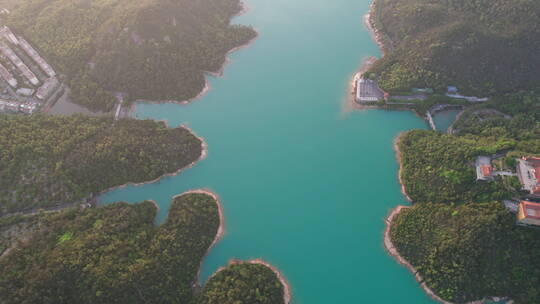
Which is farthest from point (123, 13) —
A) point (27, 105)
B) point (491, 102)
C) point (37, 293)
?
point (491, 102)

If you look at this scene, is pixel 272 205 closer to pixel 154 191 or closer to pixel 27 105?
pixel 154 191

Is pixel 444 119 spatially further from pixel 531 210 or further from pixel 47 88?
pixel 47 88

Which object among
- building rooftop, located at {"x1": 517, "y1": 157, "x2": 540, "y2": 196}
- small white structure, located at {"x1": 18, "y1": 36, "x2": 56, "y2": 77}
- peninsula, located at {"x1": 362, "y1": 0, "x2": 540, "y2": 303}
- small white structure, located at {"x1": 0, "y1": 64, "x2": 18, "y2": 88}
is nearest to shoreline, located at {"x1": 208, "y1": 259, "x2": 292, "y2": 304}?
→ peninsula, located at {"x1": 362, "y1": 0, "x2": 540, "y2": 303}

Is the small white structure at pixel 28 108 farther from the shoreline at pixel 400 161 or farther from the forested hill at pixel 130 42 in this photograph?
the shoreline at pixel 400 161

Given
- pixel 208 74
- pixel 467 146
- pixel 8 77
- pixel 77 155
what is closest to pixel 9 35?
pixel 8 77

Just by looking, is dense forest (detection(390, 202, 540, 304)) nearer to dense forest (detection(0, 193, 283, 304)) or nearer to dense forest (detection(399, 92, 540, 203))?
dense forest (detection(399, 92, 540, 203))
